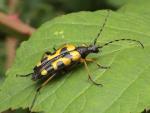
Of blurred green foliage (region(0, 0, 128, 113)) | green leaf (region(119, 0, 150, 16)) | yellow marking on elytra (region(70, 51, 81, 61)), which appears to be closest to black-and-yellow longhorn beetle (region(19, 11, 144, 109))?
yellow marking on elytra (region(70, 51, 81, 61))

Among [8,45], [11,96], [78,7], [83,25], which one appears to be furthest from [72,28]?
[78,7]

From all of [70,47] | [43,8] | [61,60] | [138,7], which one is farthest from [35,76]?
[43,8]

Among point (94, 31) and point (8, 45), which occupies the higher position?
point (94, 31)

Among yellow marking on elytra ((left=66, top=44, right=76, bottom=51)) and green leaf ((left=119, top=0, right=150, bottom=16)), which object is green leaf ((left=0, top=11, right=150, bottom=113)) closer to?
yellow marking on elytra ((left=66, top=44, right=76, bottom=51))

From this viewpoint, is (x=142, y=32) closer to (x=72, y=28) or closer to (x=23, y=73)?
(x=72, y=28)

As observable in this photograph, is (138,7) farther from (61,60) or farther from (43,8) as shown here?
(43,8)

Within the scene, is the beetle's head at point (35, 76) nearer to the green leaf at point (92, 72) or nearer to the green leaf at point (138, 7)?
the green leaf at point (92, 72)

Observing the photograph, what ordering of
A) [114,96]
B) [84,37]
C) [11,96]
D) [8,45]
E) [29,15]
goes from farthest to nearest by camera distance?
[29,15] → [8,45] → [84,37] → [11,96] → [114,96]
